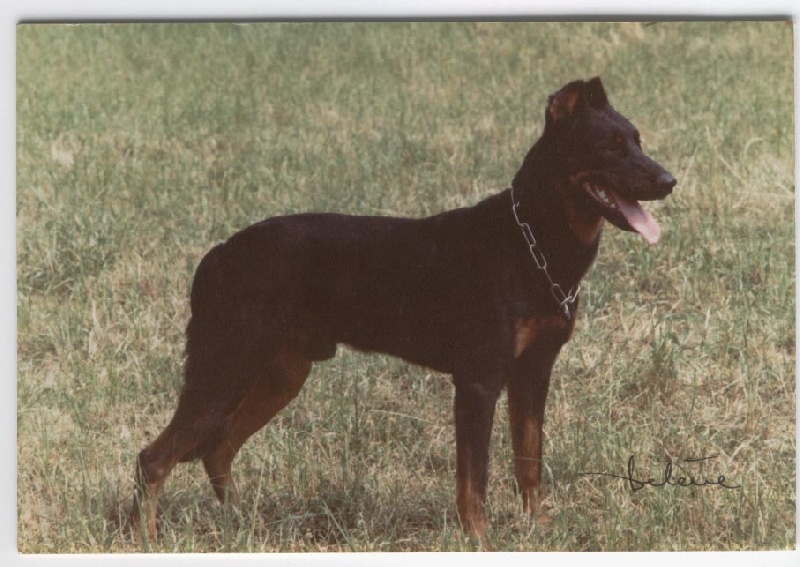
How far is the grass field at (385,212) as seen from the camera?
5.71 meters

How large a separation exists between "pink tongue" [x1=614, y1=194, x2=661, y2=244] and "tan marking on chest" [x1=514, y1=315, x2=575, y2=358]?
1.68ft

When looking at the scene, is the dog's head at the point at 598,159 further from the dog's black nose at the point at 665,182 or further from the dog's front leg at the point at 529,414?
the dog's front leg at the point at 529,414

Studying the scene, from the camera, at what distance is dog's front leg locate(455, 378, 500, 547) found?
5199 millimetres

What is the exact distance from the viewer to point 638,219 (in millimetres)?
5145

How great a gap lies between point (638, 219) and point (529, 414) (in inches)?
40.7

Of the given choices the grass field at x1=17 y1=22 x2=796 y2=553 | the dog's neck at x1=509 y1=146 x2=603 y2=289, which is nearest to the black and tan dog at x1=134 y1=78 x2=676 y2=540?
the dog's neck at x1=509 y1=146 x2=603 y2=289

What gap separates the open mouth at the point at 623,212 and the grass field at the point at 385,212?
41.6 inches

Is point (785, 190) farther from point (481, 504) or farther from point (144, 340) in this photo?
point (144, 340)

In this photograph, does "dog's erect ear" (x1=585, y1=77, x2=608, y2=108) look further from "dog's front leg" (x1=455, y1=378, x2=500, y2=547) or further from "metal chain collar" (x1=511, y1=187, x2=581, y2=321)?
"dog's front leg" (x1=455, y1=378, x2=500, y2=547)

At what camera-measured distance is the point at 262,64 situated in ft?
20.3

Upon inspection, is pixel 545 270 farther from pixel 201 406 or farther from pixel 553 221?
pixel 201 406

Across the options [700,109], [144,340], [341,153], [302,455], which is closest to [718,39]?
[700,109]

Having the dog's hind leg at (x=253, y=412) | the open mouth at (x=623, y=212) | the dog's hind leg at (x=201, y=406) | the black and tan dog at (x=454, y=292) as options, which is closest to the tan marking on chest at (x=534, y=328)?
the black and tan dog at (x=454, y=292)
